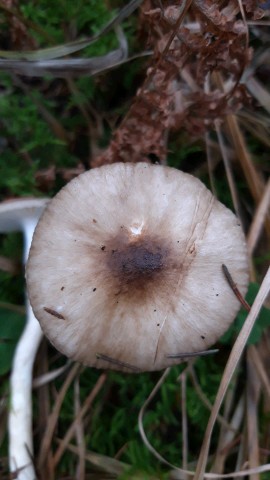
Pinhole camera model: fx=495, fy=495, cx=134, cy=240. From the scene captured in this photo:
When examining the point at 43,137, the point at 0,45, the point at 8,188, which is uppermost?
the point at 0,45

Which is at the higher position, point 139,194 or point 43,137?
point 43,137

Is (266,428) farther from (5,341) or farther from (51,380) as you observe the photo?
(5,341)

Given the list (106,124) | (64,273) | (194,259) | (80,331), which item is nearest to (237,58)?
(106,124)

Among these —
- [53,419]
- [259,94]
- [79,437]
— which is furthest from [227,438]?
[259,94]

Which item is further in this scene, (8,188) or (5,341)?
(8,188)

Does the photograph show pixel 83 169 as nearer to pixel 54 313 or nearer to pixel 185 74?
pixel 185 74

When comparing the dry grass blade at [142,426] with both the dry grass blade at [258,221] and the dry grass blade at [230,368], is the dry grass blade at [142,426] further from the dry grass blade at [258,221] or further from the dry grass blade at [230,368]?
the dry grass blade at [258,221]

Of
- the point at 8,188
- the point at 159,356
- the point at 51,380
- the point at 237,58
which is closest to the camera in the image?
the point at 159,356

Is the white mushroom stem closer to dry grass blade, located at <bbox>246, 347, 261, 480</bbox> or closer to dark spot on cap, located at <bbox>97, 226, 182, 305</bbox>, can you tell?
dark spot on cap, located at <bbox>97, 226, 182, 305</bbox>
